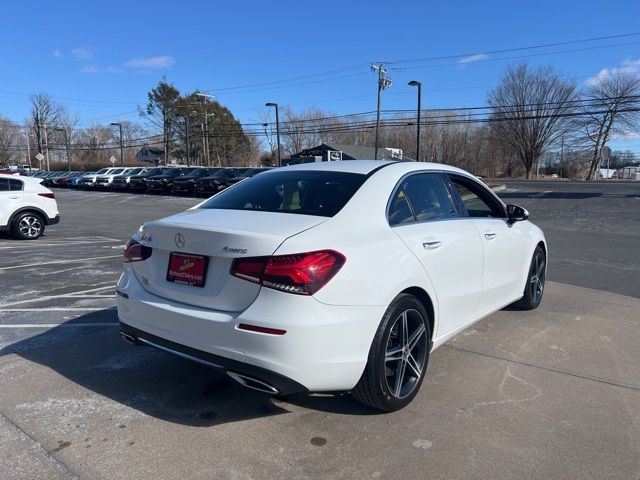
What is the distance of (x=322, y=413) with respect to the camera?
131 inches

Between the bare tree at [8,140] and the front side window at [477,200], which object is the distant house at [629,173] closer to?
the front side window at [477,200]

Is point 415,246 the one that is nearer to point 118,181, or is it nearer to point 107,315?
point 107,315

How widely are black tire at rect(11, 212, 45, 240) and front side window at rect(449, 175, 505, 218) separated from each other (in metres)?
11.1

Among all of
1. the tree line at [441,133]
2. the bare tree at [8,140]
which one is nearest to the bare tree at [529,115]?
the tree line at [441,133]

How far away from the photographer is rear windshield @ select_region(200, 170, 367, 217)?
135 inches

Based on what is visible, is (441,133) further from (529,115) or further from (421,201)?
(421,201)

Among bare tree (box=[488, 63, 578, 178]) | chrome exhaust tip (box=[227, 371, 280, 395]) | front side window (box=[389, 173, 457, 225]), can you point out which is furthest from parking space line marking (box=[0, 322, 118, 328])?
bare tree (box=[488, 63, 578, 178])

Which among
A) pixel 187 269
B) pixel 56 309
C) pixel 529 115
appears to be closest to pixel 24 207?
pixel 56 309

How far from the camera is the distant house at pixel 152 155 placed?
281 feet

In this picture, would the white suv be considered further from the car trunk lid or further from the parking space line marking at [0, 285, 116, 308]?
the car trunk lid

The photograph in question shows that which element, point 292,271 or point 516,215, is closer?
point 292,271

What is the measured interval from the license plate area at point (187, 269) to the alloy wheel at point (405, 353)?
3.94ft

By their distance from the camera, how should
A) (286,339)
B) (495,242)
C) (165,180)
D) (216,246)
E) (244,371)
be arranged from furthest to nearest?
(165,180) < (495,242) < (216,246) < (244,371) < (286,339)

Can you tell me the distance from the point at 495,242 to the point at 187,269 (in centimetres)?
277
